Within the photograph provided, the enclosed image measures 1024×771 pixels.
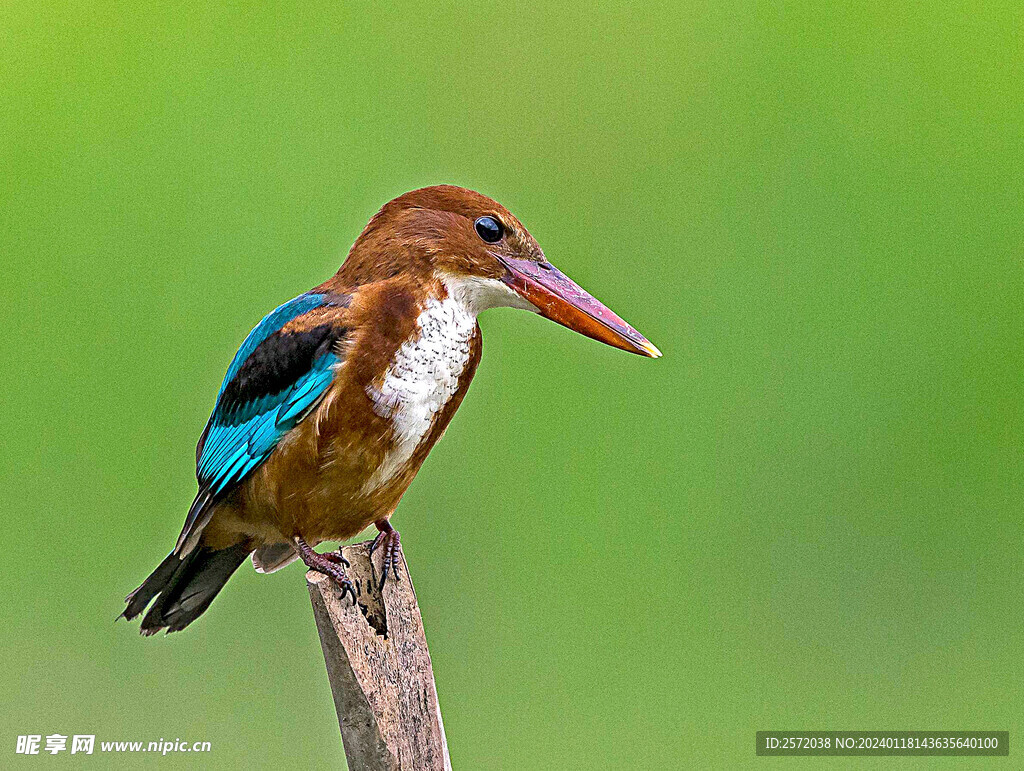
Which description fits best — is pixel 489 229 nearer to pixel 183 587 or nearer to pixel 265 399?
pixel 265 399

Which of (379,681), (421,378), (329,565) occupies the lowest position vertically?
(379,681)

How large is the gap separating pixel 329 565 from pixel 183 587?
34cm

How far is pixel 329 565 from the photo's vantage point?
→ 74.7 inches

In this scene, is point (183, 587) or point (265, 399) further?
point (183, 587)

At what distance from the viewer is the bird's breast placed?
71.7 inches

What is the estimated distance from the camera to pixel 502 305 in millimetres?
1931

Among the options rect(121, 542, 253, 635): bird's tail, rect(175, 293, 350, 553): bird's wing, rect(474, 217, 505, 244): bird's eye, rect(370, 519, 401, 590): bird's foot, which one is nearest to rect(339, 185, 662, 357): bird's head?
rect(474, 217, 505, 244): bird's eye

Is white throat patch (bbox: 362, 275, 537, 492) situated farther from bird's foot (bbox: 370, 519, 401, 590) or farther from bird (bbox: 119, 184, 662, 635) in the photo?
bird's foot (bbox: 370, 519, 401, 590)

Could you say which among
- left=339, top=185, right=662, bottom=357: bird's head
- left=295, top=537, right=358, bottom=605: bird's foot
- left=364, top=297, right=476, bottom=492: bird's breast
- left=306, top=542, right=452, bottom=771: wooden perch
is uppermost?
left=339, top=185, right=662, bottom=357: bird's head

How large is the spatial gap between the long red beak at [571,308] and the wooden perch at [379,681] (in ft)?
1.80

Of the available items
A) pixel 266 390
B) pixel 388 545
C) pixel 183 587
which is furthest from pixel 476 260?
pixel 183 587

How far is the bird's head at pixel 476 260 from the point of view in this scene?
1.87 meters

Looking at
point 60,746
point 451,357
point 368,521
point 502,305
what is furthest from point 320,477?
point 60,746

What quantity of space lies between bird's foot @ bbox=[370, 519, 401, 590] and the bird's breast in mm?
180
